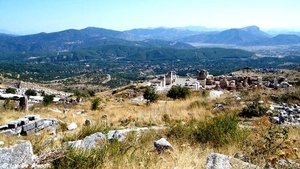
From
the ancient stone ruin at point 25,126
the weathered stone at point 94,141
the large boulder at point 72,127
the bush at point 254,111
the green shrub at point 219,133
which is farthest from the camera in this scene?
the bush at point 254,111

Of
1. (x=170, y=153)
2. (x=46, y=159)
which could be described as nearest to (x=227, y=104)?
(x=170, y=153)

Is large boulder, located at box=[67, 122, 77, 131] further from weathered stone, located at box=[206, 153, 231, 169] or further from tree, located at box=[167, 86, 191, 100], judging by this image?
tree, located at box=[167, 86, 191, 100]

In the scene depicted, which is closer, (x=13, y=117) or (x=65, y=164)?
(x=65, y=164)

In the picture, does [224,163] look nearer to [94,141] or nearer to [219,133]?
[219,133]

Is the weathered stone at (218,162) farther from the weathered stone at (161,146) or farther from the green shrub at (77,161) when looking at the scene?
the green shrub at (77,161)

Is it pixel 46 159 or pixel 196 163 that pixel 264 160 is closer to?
pixel 196 163

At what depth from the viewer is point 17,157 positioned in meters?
4.10

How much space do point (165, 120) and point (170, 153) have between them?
5164mm

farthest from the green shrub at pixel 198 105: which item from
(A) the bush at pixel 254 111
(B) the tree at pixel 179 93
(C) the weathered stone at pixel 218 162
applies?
(C) the weathered stone at pixel 218 162

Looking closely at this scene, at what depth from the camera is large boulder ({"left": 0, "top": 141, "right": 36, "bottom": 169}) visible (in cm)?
390

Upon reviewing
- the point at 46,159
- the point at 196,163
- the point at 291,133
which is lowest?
the point at 291,133

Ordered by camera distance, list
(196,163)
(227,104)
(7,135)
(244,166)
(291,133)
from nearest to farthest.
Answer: (244,166) < (196,163) < (291,133) < (7,135) < (227,104)

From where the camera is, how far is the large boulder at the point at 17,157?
3900 mm

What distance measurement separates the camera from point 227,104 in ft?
43.9
